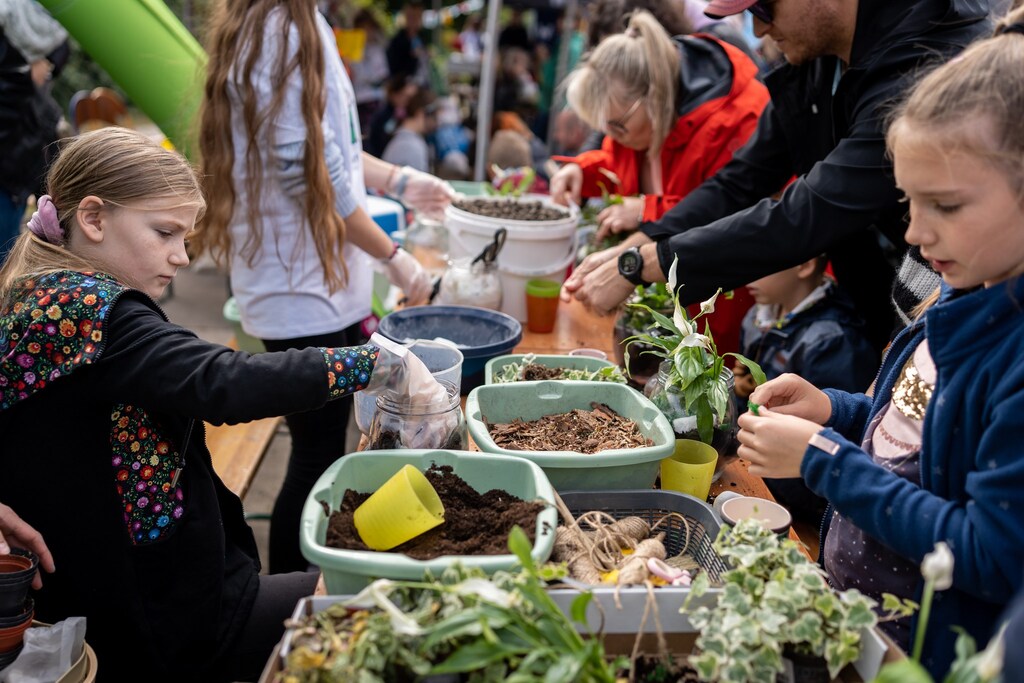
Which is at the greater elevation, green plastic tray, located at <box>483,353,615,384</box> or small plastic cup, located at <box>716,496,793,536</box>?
small plastic cup, located at <box>716,496,793,536</box>

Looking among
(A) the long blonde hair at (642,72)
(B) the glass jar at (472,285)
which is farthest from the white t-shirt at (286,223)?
(A) the long blonde hair at (642,72)

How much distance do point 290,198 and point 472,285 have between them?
64 cm

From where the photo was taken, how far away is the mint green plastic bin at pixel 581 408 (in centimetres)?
157

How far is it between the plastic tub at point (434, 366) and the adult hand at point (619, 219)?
1143mm

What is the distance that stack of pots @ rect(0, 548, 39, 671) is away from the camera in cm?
141

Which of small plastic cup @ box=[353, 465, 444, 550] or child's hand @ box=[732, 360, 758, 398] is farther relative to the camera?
child's hand @ box=[732, 360, 758, 398]

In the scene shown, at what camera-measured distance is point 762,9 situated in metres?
2.17

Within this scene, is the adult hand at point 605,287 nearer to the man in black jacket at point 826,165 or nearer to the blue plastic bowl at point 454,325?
the man in black jacket at point 826,165

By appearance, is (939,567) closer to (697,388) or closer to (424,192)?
(697,388)

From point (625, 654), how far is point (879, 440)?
1.98ft

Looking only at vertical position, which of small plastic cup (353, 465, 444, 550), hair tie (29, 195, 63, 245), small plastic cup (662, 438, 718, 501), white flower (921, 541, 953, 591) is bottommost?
small plastic cup (662, 438, 718, 501)

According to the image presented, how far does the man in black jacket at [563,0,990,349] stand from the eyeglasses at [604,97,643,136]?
28.1 inches

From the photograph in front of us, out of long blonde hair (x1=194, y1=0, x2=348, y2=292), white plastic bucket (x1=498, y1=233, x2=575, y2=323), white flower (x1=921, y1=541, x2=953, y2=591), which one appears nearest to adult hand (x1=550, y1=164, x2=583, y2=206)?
white plastic bucket (x1=498, y1=233, x2=575, y2=323)

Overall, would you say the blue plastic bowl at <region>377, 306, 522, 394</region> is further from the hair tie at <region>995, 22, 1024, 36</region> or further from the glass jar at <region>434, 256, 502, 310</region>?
the hair tie at <region>995, 22, 1024, 36</region>
